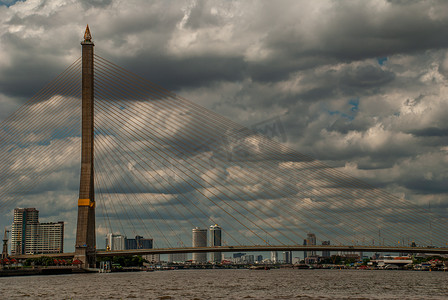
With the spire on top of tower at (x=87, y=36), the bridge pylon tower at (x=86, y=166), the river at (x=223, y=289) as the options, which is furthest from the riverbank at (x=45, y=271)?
the spire on top of tower at (x=87, y=36)

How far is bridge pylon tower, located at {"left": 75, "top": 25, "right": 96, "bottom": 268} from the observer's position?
111m

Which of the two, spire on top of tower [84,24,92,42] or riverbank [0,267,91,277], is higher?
spire on top of tower [84,24,92,42]

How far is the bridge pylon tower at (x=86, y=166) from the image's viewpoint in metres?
111

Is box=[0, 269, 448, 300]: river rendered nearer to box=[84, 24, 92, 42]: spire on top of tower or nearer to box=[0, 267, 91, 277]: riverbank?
box=[0, 267, 91, 277]: riverbank

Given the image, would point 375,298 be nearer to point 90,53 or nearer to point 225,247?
point 90,53

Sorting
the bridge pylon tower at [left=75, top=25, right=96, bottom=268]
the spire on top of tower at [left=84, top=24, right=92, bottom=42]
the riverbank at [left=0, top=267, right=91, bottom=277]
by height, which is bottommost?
the riverbank at [left=0, top=267, right=91, bottom=277]

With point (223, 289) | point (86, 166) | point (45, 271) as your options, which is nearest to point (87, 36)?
point (86, 166)

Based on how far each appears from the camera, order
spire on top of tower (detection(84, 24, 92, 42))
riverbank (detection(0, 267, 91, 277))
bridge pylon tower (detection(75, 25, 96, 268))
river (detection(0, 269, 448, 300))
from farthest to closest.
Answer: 1. riverbank (detection(0, 267, 91, 277))
2. spire on top of tower (detection(84, 24, 92, 42))
3. bridge pylon tower (detection(75, 25, 96, 268))
4. river (detection(0, 269, 448, 300))

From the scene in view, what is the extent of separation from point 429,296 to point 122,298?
31191 millimetres

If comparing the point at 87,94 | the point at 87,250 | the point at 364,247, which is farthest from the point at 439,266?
the point at 87,94

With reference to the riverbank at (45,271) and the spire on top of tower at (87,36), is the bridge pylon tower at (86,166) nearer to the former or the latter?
the spire on top of tower at (87,36)

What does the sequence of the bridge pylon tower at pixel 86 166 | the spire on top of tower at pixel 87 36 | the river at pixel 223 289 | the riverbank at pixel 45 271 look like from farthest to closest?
the riverbank at pixel 45 271
the spire on top of tower at pixel 87 36
the bridge pylon tower at pixel 86 166
the river at pixel 223 289

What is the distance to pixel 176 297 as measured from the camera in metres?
57.0

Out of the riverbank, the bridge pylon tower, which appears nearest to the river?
the bridge pylon tower
